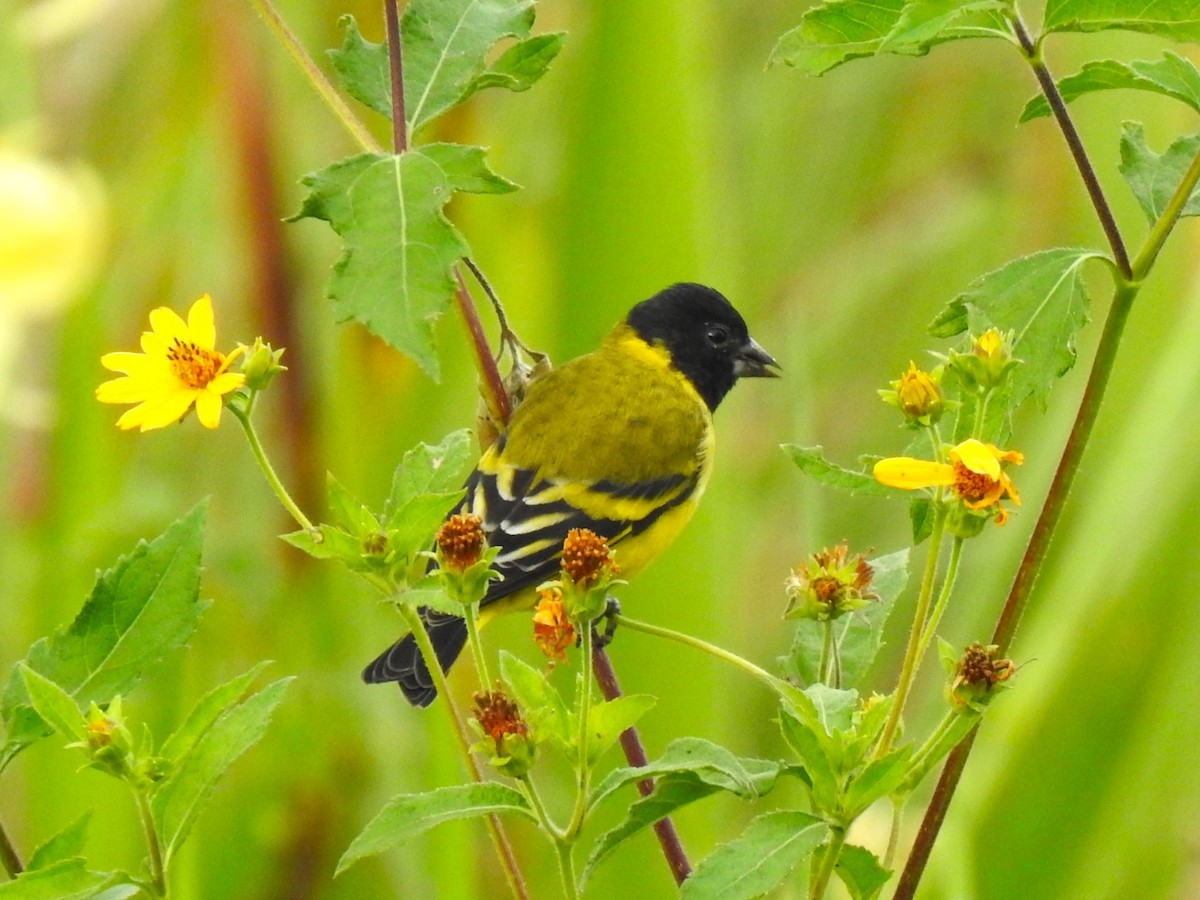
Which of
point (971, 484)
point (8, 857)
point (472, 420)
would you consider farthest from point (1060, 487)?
point (472, 420)

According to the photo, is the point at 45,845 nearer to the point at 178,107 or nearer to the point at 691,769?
the point at 691,769

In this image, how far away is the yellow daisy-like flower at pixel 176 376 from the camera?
755 mm

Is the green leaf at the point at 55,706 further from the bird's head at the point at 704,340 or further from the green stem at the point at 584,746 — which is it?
the bird's head at the point at 704,340

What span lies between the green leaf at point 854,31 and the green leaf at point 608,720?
322mm

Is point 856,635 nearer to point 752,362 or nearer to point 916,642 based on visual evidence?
point 916,642

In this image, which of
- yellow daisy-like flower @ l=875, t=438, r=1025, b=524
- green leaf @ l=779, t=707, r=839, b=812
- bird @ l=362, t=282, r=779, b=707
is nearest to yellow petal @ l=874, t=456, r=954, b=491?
yellow daisy-like flower @ l=875, t=438, r=1025, b=524

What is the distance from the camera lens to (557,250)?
200 cm

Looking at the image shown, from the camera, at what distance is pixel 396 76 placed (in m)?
0.80

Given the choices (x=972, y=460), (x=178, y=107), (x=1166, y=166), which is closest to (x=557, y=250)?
(x=178, y=107)

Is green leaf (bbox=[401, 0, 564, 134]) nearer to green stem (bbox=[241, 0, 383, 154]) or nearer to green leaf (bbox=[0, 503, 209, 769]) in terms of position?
green stem (bbox=[241, 0, 383, 154])

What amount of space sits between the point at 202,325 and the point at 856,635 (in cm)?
41

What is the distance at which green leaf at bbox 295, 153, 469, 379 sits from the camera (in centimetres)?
71

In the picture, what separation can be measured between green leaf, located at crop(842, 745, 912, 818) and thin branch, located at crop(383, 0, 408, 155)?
371 millimetres

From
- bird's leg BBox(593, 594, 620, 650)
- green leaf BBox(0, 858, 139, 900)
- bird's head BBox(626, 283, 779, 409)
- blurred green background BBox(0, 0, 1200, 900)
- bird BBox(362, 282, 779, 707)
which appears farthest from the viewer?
bird's head BBox(626, 283, 779, 409)
